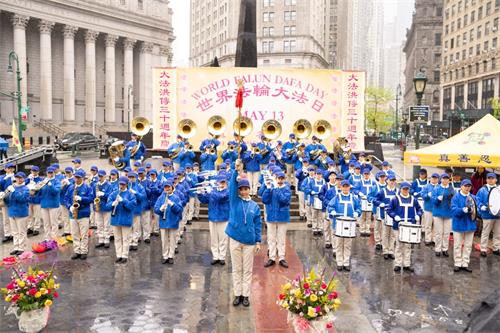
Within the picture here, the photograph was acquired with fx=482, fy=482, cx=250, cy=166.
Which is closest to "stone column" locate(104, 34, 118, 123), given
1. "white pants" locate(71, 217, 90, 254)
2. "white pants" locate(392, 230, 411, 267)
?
"white pants" locate(71, 217, 90, 254)

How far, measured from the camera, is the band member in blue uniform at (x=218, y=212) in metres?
11.1

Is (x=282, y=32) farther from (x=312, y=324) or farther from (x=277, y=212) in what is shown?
(x=312, y=324)

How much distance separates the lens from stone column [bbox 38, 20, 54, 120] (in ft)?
186

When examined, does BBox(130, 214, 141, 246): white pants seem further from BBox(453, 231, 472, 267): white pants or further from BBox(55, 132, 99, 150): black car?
BBox(55, 132, 99, 150): black car

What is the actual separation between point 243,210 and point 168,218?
3.18 m

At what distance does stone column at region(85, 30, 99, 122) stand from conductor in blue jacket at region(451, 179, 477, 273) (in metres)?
57.0

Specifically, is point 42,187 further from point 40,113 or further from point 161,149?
point 40,113

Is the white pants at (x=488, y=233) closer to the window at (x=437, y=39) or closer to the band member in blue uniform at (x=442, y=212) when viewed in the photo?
the band member in blue uniform at (x=442, y=212)

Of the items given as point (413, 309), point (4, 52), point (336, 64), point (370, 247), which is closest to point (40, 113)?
point (4, 52)

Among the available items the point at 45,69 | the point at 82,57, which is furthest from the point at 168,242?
the point at 82,57

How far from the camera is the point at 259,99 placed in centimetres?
2188

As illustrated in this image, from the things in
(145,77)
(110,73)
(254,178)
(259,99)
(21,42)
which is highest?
(21,42)

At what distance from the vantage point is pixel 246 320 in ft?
26.5

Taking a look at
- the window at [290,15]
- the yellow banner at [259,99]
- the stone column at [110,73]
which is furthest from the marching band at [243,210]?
the window at [290,15]
